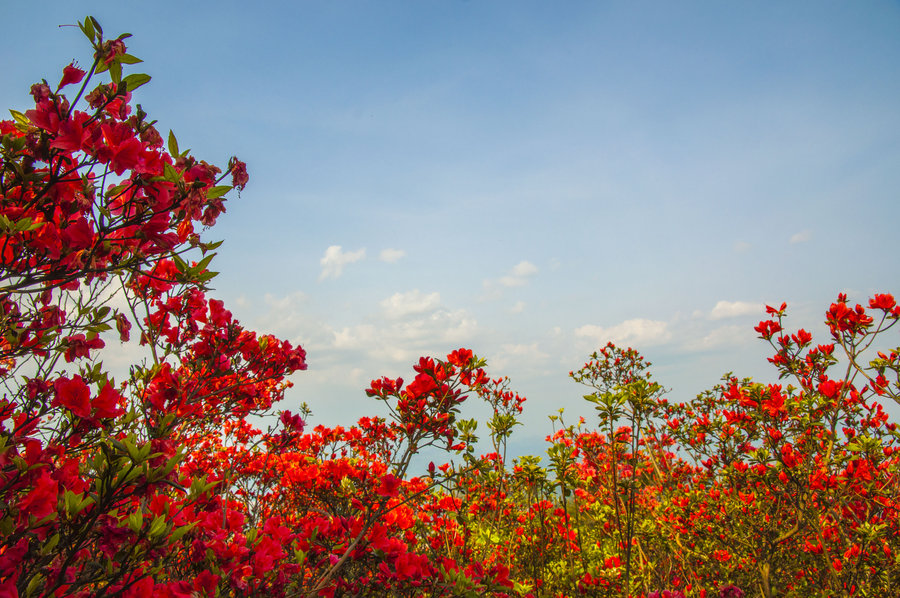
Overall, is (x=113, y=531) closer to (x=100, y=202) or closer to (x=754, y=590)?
(x=100, y=202)

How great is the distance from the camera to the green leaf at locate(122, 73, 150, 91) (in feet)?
4.17

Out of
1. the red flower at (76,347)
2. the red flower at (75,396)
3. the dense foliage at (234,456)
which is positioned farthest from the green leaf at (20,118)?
the red flower at (76,347)

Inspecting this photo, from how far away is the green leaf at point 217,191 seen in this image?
4.59 ft

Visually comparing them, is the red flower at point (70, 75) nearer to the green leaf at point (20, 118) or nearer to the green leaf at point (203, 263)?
the green leaf at point (20, 118)

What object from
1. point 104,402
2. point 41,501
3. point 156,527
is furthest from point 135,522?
point 104,402

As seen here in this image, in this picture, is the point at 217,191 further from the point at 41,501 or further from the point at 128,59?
the point at 41,501

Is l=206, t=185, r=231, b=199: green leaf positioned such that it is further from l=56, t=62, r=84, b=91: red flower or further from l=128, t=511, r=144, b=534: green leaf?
l=128, t=511, r=144, b=534: green leaf

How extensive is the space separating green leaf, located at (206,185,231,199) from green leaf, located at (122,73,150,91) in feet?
1.16

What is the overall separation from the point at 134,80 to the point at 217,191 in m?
0.39

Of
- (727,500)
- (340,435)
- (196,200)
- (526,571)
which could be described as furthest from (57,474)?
(727,500)

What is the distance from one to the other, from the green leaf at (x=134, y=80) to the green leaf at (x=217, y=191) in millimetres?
354

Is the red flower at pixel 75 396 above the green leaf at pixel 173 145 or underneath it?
underneath

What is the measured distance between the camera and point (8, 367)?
2096mm

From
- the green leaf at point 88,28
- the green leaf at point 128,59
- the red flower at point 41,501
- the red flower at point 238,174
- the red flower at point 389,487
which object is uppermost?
the green leaf at point 88,28
